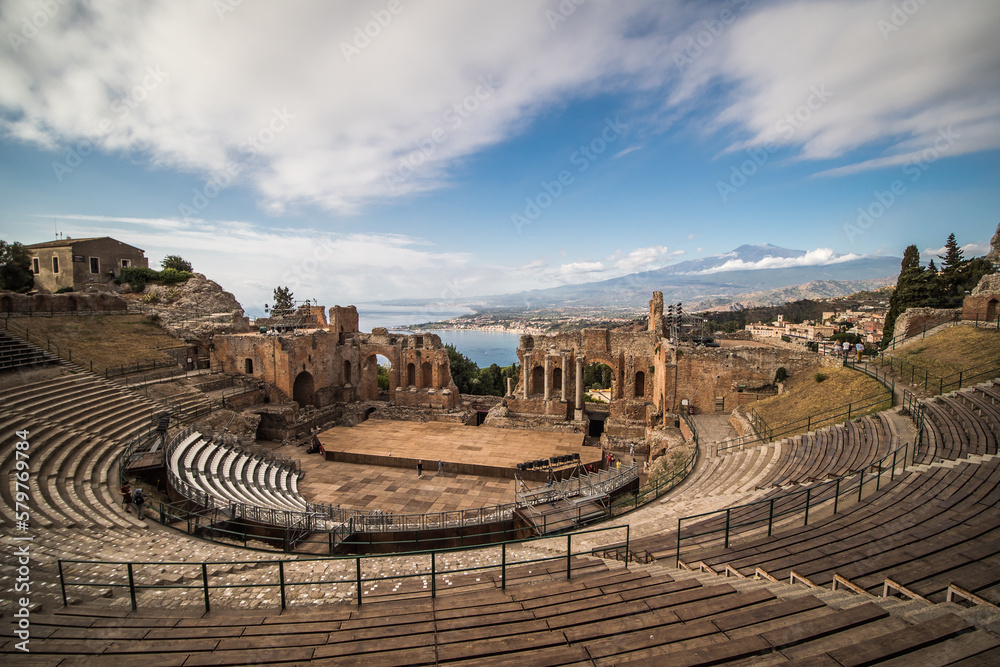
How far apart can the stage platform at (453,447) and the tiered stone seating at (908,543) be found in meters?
13.1

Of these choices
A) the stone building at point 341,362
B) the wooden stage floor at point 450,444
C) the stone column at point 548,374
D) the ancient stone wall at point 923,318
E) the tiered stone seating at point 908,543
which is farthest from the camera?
the stone building at point 341,362

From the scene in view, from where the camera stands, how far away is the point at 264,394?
28.6 meters

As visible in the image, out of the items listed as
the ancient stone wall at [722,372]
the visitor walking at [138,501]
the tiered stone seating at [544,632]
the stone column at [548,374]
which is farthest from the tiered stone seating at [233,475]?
the ancient stone wall at [722,372]

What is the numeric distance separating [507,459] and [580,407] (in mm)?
8578

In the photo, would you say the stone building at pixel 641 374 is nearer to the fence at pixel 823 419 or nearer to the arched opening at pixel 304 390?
the fence at pixel 823 419

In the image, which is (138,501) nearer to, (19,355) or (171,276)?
Result: (19,355)

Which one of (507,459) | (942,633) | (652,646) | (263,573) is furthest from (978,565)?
(507,459)

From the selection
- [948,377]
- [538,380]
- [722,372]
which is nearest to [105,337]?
[538,380]

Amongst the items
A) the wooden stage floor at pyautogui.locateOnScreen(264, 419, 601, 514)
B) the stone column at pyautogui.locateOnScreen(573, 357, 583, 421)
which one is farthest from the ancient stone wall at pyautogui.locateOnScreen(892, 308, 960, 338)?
the wooden stage floor at pyautogui.locateOnScreen(264, 419, 601, 514)

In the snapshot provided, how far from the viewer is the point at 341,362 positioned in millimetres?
34531

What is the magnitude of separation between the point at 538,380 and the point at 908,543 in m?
25.9

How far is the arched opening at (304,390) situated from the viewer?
32.1 meters

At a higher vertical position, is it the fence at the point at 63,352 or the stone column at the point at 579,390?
the fence at the point at 63,352

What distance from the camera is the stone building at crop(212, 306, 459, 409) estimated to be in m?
29.8
